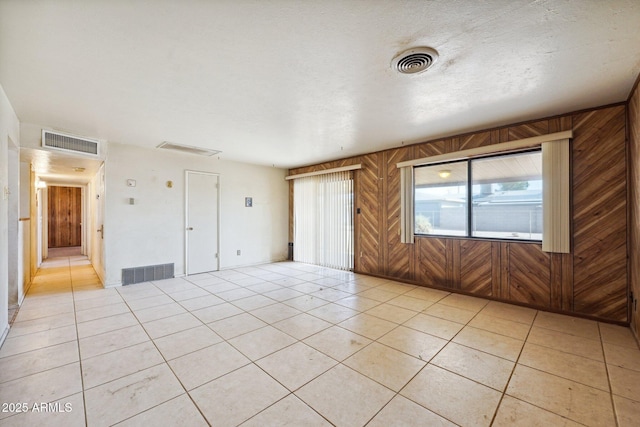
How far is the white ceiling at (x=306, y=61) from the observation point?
64.4 inches

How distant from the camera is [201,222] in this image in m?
5.58

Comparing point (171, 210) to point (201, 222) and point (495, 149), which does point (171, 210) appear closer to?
point (201, 222)

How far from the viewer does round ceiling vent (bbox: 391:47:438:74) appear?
6.60ft

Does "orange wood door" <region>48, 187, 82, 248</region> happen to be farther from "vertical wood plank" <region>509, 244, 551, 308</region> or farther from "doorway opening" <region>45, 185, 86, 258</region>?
"vertical wood plank" <region>509, 244, 551, 308</region>

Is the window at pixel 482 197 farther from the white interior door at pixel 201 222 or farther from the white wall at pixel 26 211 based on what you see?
the white wall at pixel 26 211

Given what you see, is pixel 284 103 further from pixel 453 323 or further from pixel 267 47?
pixel 453 323

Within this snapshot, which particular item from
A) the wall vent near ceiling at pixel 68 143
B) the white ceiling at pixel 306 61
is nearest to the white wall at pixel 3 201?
the white ceiling at pixel 306 61

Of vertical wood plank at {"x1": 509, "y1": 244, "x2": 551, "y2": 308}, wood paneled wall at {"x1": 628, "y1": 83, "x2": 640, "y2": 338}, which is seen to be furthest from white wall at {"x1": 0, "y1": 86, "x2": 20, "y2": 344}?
wood paneled wall at {"x1": 628, "y1": 83, "x2": 640, "y2": 338}

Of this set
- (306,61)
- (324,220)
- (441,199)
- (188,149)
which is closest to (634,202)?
(441,199)

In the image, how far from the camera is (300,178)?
6.77 m

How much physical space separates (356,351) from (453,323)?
1.36 metres

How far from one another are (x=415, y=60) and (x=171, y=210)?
194 inches

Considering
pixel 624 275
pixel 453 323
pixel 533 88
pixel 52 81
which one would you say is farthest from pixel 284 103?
pixel 624 275

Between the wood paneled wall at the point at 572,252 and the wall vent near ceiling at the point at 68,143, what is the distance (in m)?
5.20
